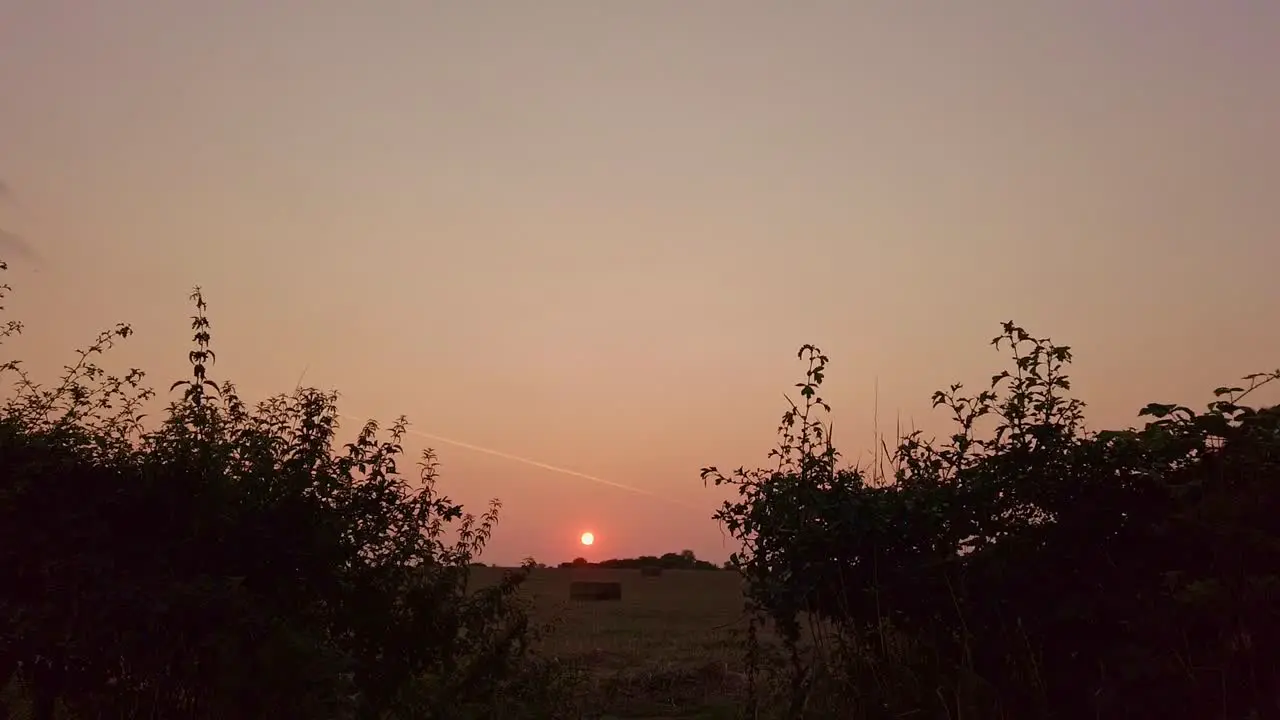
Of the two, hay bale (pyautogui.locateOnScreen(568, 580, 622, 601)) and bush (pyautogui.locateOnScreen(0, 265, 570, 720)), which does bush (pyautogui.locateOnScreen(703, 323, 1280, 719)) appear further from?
hay bale (pyautogui.locateOnScreen(568, 580, 622, 601))

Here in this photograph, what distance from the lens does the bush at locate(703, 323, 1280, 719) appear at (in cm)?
601

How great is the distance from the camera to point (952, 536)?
7238 mm

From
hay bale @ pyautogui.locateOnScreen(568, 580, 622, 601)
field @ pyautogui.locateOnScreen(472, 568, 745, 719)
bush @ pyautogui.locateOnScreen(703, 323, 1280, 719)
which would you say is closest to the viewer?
bush @ pyautogui.locateOnScreen(703, 323, 1280, 719)

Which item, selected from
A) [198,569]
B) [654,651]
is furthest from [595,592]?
[198,569]

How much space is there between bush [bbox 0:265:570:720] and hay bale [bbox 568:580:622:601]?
2407cm

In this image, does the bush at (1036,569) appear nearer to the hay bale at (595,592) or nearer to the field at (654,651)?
the field at (654,651)

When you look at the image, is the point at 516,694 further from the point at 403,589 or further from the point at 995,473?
the point at 995,473

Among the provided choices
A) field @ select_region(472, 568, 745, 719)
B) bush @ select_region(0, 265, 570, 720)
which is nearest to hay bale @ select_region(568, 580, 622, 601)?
field @ select_region(472, 568, 745, 719)

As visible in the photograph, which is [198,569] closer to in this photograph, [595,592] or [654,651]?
[654,651]

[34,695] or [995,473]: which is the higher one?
[995,473]

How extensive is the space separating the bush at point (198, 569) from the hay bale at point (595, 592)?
24068 mm

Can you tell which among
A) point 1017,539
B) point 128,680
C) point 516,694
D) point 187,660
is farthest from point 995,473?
point 128,680

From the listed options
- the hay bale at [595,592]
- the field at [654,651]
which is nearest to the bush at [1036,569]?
the field at [654,651]

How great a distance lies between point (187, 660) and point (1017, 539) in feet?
18.7
